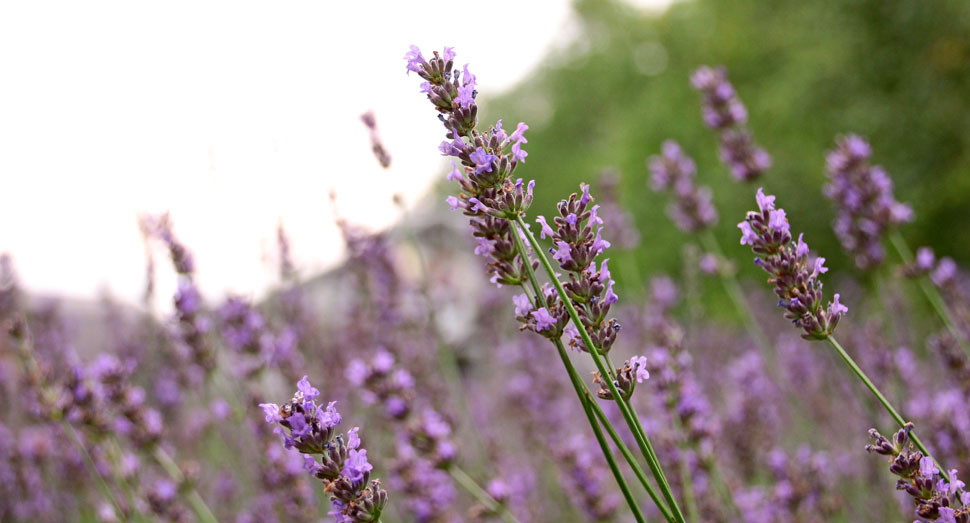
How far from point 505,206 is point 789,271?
74 centimetres

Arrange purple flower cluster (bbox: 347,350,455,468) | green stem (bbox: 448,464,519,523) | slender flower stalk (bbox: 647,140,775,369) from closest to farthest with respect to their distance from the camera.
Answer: green stem (bbox: 448,464,519,523), purple flower cluster (bbox: 347,350,455,468), slender flower stalk (bbox: 647,140,775,369)

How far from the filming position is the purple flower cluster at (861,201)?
10.4 ft

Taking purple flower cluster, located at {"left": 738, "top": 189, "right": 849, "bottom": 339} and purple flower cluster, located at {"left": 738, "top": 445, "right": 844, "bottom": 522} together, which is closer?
purple flower cluster, located at {"left": 738, "top": 189, "right": 849, "bottom": 339}

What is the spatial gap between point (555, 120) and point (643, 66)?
14.1 ft

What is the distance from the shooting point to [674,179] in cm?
420

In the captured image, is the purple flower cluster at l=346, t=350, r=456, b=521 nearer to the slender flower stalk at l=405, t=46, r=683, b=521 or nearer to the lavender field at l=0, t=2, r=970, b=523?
the lavender field at l=0, t=2, r=970, b=523

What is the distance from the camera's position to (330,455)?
1571mm

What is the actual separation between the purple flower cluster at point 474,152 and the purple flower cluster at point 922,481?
2.87 ft

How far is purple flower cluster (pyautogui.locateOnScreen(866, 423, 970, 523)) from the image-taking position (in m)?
1.55

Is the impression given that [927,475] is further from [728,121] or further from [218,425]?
[218,425]

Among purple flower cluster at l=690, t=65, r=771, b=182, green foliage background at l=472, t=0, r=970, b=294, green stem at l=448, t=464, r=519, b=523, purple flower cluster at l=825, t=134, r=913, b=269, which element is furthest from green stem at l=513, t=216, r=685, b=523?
green foliage background at l=472, t=0, r=970, b=294

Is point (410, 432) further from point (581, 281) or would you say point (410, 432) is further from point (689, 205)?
point (689, 205)

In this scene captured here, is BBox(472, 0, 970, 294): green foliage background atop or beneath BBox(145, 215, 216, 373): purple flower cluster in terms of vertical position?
atop

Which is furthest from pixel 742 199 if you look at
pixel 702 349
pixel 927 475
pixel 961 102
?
pixel 927 475
